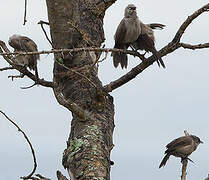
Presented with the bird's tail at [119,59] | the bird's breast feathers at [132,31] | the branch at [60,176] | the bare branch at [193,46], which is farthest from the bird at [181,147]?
the branch at [60,176]

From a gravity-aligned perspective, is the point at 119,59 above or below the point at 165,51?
above

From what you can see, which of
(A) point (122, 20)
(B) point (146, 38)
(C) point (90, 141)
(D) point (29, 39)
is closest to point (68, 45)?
(C) point (90, 141)

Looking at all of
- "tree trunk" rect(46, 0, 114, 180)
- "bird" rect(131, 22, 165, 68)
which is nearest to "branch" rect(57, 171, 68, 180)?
"tree trunk" rect(46, 0, 114, 180)

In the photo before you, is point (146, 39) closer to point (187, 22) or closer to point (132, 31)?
point (132, 31)

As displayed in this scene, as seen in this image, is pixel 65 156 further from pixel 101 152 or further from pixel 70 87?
pixel 70 87

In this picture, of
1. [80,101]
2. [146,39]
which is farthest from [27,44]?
[80,101]

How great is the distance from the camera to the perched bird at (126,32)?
19.3ft

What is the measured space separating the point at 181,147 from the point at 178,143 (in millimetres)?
141

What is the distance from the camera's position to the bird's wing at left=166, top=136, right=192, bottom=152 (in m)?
8.70

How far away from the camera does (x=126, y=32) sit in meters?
5.91

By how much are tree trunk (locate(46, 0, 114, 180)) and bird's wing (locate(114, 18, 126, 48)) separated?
6.32 feet

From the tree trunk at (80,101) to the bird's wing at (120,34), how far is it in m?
1.93

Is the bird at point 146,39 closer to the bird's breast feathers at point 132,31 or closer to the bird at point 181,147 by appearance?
the bird's breast feathers at point 132,31

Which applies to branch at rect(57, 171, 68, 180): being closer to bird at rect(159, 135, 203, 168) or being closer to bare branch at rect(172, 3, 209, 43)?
bare branch at rect(172, 3, 209, 43)
